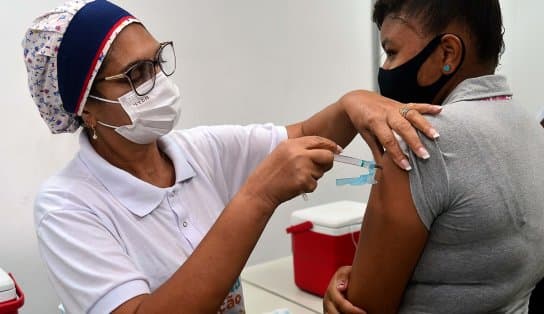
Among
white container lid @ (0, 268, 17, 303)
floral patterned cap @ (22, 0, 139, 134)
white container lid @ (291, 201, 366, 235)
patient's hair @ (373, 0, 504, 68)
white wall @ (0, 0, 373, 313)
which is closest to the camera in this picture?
patient's hair @ (373, 0, 504, 68)

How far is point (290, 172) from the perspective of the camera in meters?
1.02

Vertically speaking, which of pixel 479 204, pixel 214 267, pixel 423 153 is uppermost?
pixel 423 153

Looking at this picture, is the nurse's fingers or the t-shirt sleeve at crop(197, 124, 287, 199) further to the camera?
the t-shirt sleeve at crop(197, 124, 287, 199)

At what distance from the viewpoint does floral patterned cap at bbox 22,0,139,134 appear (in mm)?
1152

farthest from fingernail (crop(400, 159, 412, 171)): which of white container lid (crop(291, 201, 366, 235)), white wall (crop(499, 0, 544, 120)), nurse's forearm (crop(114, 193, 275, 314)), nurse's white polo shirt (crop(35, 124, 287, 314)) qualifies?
white wall (crop(499, 0, 544, 120))

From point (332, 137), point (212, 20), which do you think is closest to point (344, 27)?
point (212, 20)

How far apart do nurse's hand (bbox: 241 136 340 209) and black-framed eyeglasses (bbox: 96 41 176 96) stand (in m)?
0.43

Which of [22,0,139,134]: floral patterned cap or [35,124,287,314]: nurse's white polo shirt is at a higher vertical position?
[22,0,139,134]: floral patterned cap

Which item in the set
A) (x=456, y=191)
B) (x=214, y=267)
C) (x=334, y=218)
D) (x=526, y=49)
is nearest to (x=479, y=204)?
(x=456, y=191)

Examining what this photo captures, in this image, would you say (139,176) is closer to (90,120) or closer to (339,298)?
(90,120)

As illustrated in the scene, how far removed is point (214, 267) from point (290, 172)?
0.84ft

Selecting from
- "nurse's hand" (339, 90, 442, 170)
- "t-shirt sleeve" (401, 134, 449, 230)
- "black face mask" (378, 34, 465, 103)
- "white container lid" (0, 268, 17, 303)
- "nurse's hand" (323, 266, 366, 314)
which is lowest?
"nurse's hand" (323, 266, 366, 314)

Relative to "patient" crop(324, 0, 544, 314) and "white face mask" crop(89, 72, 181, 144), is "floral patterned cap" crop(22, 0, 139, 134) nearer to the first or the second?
"white face mask" crop(89, 72, 181, 144)

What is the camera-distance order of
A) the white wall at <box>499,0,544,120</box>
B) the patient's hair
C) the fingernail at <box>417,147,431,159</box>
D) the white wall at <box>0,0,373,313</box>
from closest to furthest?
1. the fingernail at <box>417,147,431,159</box>
2. the patient's hair
3. the white wall at <box>0,0,373,313</box>
4. the white wall at <box>499,0,544,120</box>
